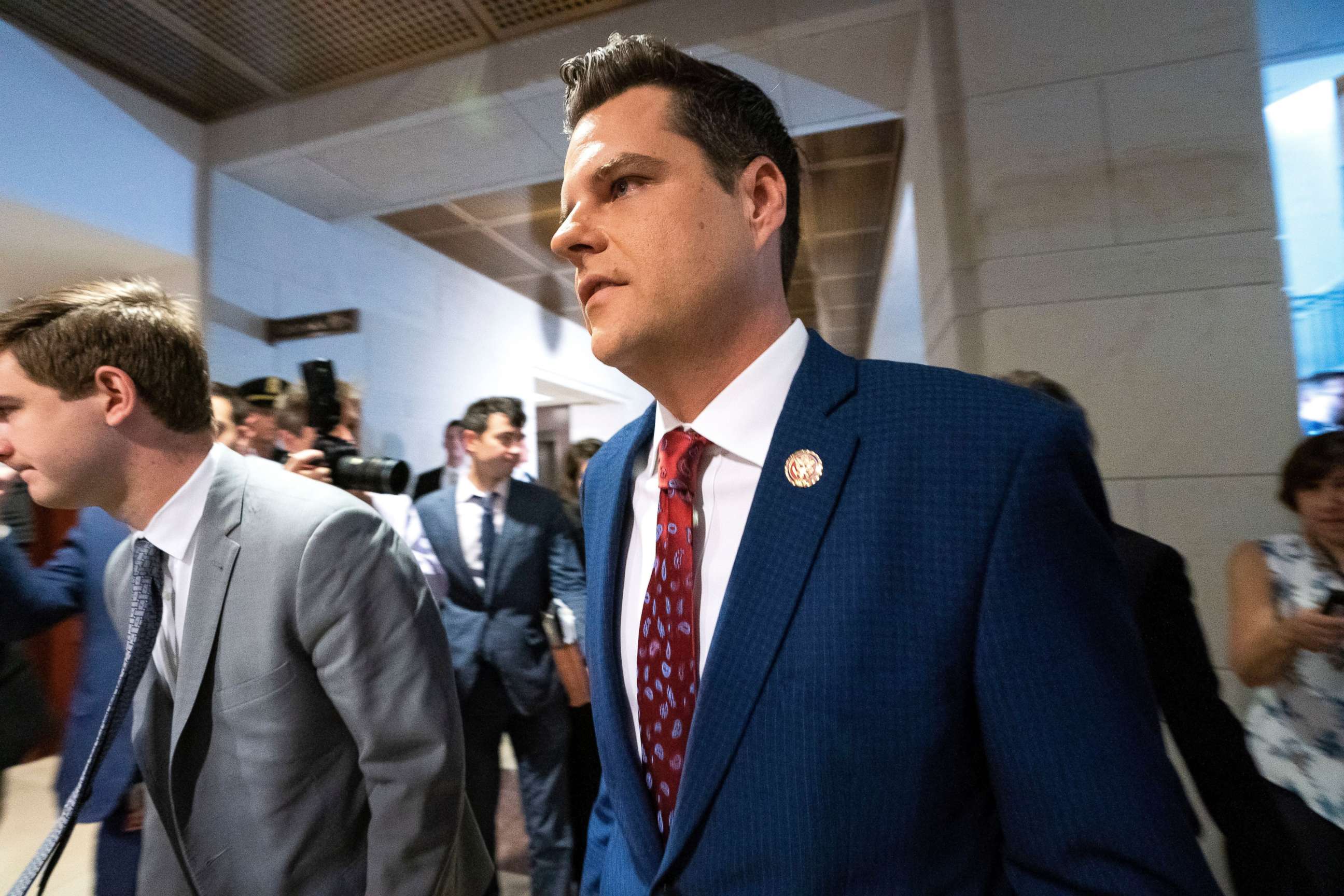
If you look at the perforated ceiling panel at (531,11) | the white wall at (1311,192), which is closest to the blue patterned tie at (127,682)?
the perforated ceiling panel at (531,11)

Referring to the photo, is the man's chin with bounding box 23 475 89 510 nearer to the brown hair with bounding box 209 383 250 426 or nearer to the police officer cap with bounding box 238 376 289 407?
the brown hair with bounding box 209 383 250 426

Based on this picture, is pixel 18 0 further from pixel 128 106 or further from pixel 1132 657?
pixel 1132 657

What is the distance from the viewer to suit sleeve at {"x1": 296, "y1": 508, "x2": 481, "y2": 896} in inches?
44.6

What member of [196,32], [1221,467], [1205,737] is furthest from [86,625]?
[1221,467]

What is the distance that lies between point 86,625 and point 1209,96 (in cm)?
391


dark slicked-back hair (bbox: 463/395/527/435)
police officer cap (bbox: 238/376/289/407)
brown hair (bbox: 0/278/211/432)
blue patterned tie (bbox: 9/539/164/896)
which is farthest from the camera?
dark slicked-back hair (bbox: 463/395/527/435)

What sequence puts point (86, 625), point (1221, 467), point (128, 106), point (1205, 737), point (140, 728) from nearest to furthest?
point (140, 728) → point (1205, 737) → point (86, 625) → point (1221, 467) → point (128, 106)

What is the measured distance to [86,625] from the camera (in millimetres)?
1728

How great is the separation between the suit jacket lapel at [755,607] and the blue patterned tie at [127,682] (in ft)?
3.42

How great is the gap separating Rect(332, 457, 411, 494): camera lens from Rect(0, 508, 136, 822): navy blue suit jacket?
0.56 meters

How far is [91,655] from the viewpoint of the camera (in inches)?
66.4

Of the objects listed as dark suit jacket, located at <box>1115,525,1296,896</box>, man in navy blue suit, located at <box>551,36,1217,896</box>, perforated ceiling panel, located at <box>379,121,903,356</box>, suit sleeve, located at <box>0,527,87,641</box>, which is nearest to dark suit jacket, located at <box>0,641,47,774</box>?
suit sleeve, located at <box>0,527,87,641</box>

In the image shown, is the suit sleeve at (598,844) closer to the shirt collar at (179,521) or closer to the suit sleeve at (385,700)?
the suit sleeve at (385,700)

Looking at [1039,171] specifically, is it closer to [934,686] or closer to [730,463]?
[730,463]
